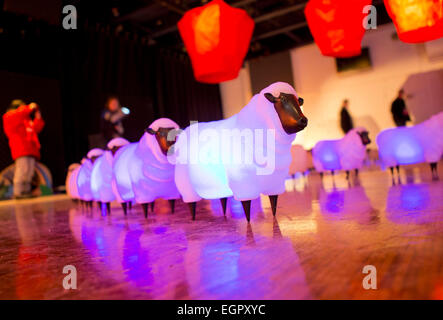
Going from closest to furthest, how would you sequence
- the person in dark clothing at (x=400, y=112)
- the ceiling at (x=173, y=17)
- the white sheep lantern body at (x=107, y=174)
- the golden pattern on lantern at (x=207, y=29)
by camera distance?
the golden pattern on lantern at (x=207, y=29) → the white sheep lantern body at (x=107, y=174) → the person in dark clothing at (x=400, y=112) → the ceiling at (x=173, y=17)

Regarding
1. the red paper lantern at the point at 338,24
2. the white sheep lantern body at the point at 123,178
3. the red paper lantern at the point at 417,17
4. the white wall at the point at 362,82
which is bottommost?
the white sheep lantern body at the point at 123,178

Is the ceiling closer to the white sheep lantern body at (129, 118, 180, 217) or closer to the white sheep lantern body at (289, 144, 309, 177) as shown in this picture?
the white sheep lantern body at (289, 144, 309, 177)

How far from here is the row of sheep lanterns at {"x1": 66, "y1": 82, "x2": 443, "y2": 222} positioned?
179 centimetres

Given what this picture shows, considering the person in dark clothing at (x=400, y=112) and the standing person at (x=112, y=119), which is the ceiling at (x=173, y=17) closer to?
the standing person at (x=112, y=119)

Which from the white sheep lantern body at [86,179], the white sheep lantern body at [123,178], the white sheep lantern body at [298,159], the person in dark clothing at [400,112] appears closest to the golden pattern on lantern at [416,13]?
the white sheep lantern body at [123,178]

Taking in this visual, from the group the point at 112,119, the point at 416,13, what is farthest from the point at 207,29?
the point at 112,119

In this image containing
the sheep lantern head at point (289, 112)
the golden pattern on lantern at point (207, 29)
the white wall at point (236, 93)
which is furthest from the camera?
the white wall at point (236, 93)

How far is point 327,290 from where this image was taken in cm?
75

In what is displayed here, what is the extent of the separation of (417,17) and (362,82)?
26.5ft

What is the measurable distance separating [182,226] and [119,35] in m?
7.64

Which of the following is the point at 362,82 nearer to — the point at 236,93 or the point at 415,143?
the point at 236,93

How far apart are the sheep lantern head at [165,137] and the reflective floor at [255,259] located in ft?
2.41

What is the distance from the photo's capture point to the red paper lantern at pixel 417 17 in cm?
203
